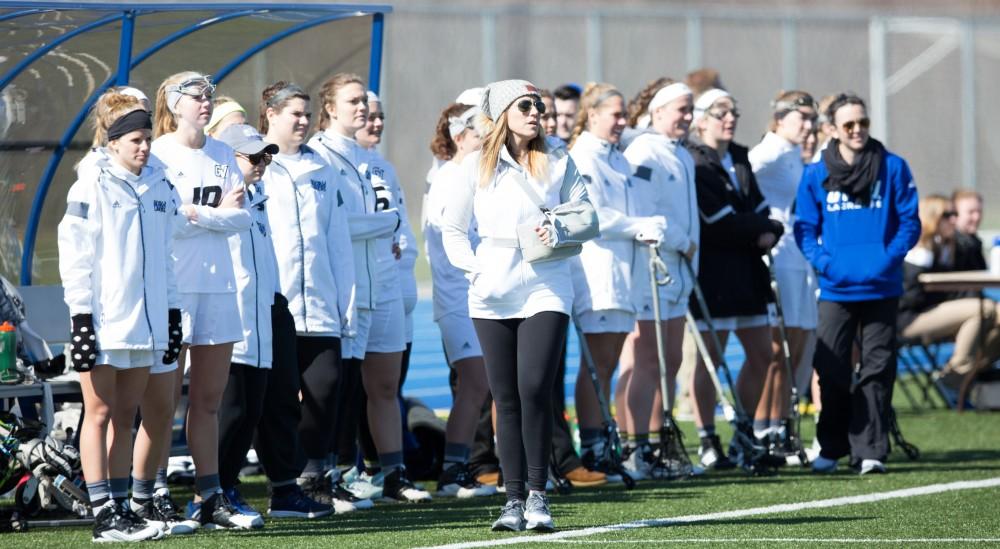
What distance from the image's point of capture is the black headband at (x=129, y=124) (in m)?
7.16

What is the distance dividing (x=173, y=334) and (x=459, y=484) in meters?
2.37

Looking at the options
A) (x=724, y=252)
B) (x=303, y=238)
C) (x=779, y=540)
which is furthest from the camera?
(x=724, y=252)

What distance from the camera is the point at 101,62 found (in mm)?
9328

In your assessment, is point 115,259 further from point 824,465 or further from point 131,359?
point 824,465

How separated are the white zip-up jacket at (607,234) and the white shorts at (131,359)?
9.01 feet

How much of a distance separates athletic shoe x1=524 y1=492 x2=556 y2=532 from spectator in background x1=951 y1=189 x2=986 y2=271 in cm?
774

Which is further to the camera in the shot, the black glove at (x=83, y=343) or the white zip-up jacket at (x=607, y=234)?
the white zip-up jacket at (x=607, y=234)

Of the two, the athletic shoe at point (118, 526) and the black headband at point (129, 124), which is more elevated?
the black headband at point (129, 124)

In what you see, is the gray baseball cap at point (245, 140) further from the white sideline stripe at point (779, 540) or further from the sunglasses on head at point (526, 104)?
the white sideline stripe at point (779, 540)

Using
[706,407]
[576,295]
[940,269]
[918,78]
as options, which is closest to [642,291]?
[576,295]

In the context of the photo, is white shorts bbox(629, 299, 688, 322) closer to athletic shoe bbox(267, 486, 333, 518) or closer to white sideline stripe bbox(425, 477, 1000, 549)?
white sideline stripe bbox(425, 477, 1000, 549)

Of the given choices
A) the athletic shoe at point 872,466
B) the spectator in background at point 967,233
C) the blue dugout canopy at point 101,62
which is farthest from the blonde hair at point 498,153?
the spectator in background at point 967,233

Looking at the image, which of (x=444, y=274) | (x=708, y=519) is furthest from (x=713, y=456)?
(x=708, y=519)

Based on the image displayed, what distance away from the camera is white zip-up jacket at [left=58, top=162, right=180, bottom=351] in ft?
23.1
